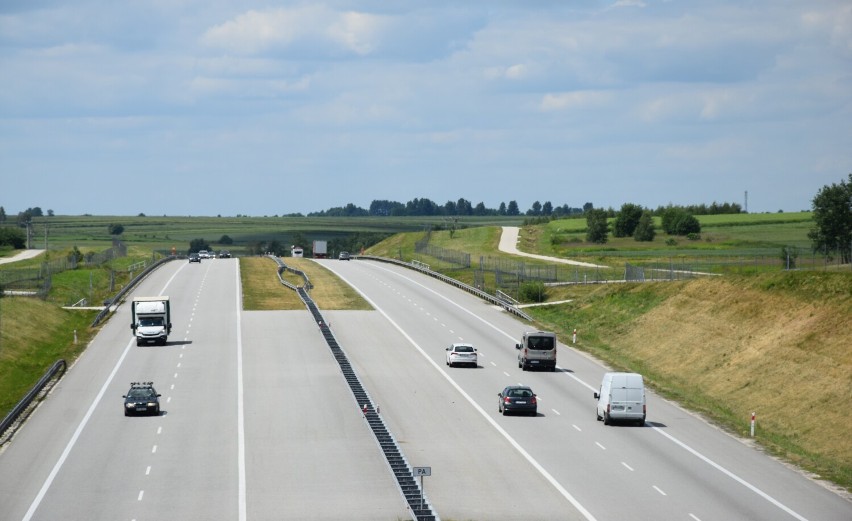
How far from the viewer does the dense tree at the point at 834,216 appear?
11119 centimetres

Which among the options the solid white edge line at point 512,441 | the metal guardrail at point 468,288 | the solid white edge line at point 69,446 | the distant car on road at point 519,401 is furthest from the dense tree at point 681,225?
the distant car on road at point 519,401

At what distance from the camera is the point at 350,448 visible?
4916cm

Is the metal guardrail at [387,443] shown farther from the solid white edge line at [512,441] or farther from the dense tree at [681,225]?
the dense tree at [681,225]

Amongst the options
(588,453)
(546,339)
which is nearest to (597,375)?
(546,339)

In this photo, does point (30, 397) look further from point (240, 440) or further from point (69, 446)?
point (240, 440)

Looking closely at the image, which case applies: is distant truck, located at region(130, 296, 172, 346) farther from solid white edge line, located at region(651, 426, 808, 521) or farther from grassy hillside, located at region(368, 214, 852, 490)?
solid white edge line, located at region(651, 426, 808, 521)

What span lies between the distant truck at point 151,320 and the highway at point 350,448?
1649 millimetres

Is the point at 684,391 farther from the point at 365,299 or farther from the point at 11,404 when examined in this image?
the point at 365,299

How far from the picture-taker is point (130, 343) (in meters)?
81.4

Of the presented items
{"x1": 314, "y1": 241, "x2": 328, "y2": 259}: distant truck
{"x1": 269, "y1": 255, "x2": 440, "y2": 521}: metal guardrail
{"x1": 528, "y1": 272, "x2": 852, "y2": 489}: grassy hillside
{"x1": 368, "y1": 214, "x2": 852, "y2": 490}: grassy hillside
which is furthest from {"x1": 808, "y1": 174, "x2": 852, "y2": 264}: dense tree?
{"x1": 314, "y1": 241, "x2": 328, "y2": 259}: distant truck

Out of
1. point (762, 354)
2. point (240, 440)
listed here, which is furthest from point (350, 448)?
point (762, 354)

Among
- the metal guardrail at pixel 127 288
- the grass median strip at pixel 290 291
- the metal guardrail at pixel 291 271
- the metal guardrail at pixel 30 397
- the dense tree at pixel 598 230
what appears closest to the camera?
the metal guardrail at pixel 30 397

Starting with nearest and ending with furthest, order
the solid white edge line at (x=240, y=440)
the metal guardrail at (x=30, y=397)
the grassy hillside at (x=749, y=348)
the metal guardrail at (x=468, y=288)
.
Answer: the solid white edge line at (x=240, y=440) → the metal guardrail at (x=30, y=397) → the grassy hillside at (x=749, y=348) → the metal guardrail at (x=468, y=288)

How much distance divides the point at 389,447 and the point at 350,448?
2938 mm
